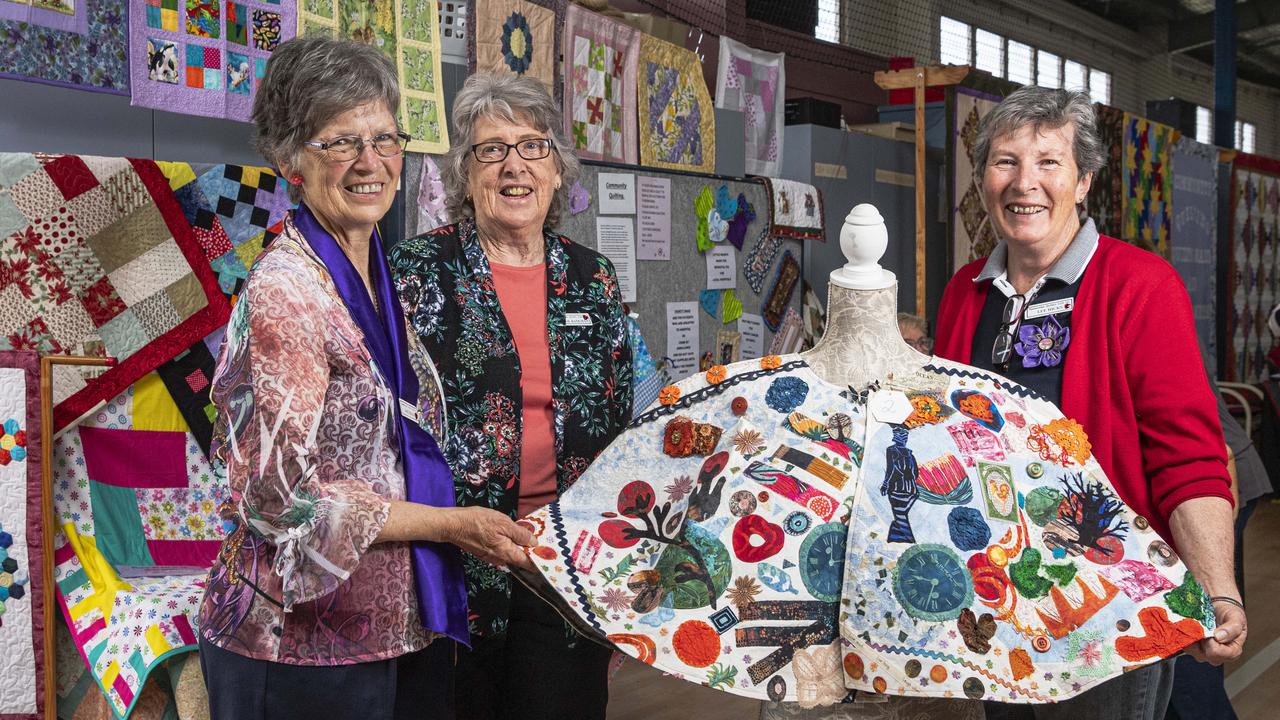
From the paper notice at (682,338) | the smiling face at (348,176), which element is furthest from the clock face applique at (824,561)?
the paper notice at (682,338)

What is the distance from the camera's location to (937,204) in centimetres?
718

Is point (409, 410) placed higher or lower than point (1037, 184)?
lower

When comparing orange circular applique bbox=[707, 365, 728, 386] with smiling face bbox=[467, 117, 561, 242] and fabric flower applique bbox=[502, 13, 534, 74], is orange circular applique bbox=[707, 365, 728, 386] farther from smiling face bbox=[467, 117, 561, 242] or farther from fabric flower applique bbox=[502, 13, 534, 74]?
fabric flower applique bbox=[502, 13, 534, 74]

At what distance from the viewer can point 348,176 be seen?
149 cm

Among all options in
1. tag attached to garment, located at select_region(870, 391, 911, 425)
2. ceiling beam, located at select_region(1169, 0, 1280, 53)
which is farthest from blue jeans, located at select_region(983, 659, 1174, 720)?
ceiling beam, located at select_region(1169, 0, 1280, 53)

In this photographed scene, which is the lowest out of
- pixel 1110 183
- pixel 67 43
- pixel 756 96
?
pixel 67 43

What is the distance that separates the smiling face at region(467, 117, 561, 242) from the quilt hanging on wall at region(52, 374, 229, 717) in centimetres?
117

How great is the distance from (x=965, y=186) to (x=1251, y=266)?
510cm

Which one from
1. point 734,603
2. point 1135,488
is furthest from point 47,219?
point 1135,488

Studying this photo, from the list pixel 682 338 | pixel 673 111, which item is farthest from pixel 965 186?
pixel 682 338

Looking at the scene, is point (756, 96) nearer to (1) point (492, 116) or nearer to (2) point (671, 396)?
(1) point (492, 116)

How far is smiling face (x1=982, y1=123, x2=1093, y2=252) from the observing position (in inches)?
69.8

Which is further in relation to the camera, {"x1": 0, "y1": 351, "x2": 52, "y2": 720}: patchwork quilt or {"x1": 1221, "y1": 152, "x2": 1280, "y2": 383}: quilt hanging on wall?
{"x1": 1221, "y1": 152, "x2": 1280, "y2": 383}: quilt hanging on wall

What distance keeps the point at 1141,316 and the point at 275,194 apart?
218 centimetres
